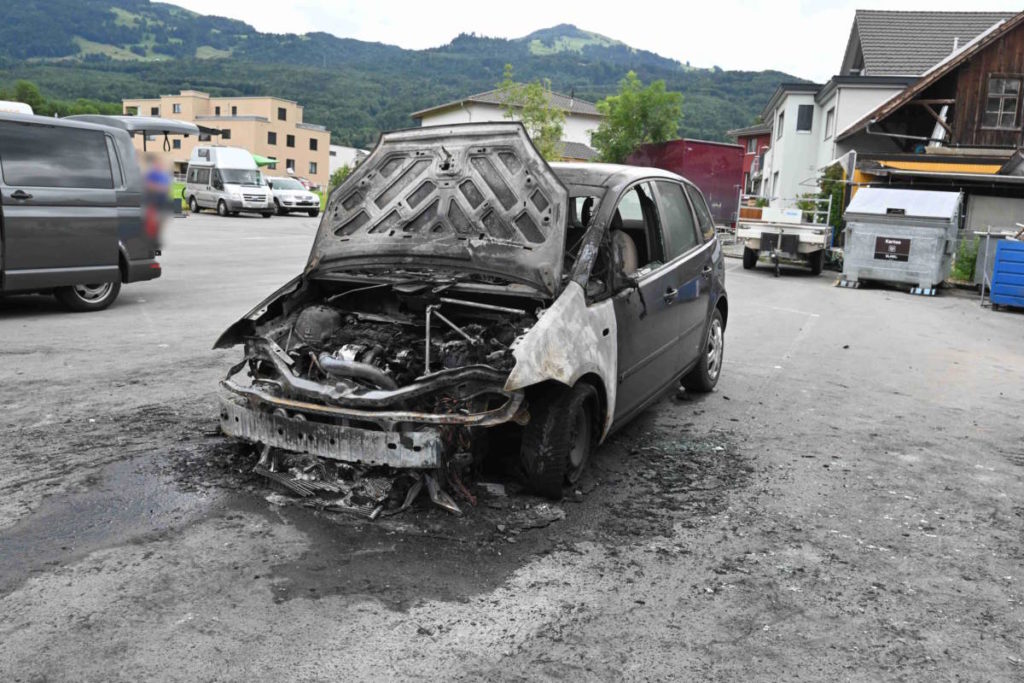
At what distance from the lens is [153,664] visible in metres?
2.93

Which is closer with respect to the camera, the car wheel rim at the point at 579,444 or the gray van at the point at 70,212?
the car wheel rim at the point at 579,444

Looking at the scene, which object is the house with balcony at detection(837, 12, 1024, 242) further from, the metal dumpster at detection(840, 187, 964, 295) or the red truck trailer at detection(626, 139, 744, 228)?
the metal dumpster at detection(840, 187, 964, 295)

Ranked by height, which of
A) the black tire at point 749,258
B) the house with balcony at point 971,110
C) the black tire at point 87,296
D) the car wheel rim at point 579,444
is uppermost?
the house with balcony at point 971,110

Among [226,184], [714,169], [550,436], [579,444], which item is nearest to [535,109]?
[714,169]

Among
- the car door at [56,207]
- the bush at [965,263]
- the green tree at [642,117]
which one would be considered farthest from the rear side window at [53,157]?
the green tree at [642,117]

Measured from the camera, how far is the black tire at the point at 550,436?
4414 mm

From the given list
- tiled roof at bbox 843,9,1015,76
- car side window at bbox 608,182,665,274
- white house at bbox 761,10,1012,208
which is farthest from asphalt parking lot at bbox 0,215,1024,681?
tiled roof at bbox 843,9,1015,76

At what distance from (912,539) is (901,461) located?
1.46m

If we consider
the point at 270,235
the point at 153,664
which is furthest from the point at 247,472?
the point at 270,235

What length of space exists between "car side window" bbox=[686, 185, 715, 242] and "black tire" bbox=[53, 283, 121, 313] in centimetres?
736

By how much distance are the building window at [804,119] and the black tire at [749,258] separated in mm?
23595

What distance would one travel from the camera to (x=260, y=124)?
8581cm

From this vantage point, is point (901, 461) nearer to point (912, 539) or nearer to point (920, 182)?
point (912, 539)

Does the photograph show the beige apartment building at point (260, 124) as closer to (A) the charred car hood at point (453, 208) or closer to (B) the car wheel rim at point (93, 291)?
(B) the car wheel rim at point (93, 291)
